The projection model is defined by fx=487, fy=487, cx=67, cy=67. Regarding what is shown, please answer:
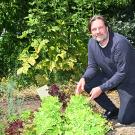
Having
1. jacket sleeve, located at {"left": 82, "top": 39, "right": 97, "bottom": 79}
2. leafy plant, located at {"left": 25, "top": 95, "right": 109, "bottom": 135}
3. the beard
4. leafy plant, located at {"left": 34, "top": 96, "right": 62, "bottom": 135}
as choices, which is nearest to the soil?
jacket sleeve, located at {"left": 82, "top": 39, "right": 97, "bottom": 79}

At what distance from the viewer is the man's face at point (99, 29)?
5520 mm

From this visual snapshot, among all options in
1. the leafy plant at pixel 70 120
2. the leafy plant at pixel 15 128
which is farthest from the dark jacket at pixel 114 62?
the leafy plant at pixel 15 128

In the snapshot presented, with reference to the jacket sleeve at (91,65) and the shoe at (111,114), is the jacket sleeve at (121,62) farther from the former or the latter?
the shoe at (111,114)

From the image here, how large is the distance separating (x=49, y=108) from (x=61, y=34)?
4.79 metres

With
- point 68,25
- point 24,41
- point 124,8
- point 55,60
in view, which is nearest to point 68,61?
point 55,60

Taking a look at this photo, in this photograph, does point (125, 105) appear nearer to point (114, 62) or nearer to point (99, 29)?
point (114, 62)

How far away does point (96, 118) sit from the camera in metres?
4.27

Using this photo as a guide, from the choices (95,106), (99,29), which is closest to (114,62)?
(99,29)

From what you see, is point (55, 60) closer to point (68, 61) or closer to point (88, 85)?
point (68, 61)

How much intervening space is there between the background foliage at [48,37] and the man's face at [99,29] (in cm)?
324

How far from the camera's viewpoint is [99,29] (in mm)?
5523

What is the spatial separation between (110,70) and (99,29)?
2.04 ft

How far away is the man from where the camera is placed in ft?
18.2

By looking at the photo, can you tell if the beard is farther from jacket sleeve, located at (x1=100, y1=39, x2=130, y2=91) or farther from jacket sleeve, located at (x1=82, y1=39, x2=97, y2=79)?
jacket sleeve, located at (x1=82, y1=39, x2=97, y2=79)
